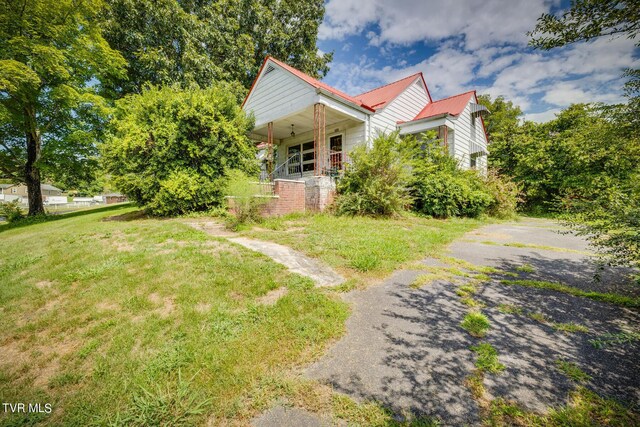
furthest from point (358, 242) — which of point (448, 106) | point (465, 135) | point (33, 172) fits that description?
point (33, 172)

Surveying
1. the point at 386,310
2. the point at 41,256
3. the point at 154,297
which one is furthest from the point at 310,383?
the point at 41,256

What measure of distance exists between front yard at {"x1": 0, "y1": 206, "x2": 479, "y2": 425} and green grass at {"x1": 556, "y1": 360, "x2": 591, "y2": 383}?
1.56 m

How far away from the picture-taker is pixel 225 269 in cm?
379

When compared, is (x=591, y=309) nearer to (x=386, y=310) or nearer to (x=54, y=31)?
(x=386, y=310)

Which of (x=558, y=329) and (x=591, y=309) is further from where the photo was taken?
(x=591, y=309)

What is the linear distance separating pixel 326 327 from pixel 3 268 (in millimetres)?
6233

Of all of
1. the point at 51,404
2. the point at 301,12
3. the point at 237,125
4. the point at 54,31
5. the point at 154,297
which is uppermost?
the point at 301,12

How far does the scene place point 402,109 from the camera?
1345 centimetres

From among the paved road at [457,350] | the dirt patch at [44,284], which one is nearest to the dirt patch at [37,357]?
the dirt patch at [44,284]

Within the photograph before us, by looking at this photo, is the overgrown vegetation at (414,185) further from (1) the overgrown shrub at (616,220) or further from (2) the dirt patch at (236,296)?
(2) the dirt patch at (236,296)

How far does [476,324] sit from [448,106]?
49.1 ft

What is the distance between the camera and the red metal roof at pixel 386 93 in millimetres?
12952

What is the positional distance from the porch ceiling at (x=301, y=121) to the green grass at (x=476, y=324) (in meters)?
10.1

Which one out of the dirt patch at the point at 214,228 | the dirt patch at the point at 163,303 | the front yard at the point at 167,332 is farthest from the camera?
the dirt patch at the point at 214,228
